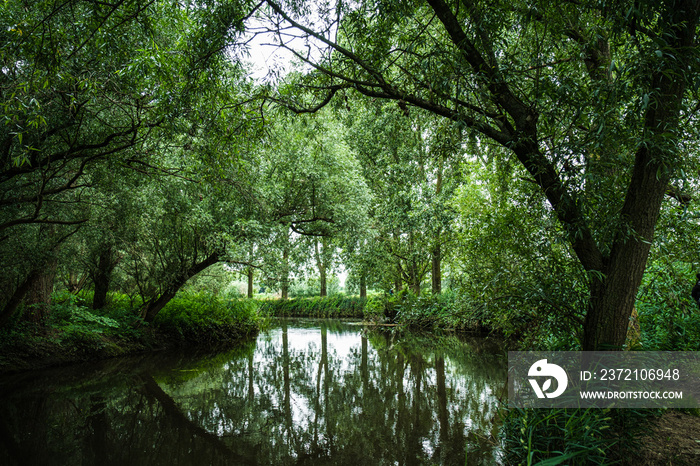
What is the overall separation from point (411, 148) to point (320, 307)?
2013cm

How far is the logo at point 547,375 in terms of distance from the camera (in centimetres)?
371

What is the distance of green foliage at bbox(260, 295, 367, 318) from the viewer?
24297 millimetres

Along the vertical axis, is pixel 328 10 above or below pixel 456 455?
above

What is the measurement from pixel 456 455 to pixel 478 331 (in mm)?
10820

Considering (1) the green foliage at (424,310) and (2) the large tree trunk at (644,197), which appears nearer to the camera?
(2) the large tree trunk at (644,197)

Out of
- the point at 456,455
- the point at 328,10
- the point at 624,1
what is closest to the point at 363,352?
the point at 456,455

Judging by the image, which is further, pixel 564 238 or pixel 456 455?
pixel 456 455

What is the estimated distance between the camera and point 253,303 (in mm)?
14703

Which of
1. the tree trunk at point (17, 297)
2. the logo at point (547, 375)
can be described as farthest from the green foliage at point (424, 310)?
the tree trunk at point (17, 297)

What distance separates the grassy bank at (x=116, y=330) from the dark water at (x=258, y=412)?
0.62m

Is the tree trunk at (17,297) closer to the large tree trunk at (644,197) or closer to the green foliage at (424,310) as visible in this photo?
the large tree trunk at (644,197)

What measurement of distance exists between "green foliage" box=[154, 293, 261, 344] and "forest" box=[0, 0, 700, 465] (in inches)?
5.8

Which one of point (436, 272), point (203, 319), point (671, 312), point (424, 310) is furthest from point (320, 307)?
point (671, 312)

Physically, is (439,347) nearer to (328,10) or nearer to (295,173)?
(295,173)
